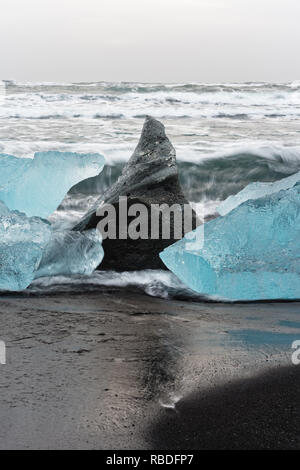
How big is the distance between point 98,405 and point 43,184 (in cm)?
245

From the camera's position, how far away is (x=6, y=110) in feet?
46.8

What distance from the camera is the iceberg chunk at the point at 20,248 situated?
9.45 ft

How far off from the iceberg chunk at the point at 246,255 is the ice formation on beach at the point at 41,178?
1.36 meters

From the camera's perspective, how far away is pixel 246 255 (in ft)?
9.29

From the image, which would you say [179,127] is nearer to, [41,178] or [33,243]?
[41,178]

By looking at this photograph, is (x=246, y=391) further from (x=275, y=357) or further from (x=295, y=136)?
(x=295, y=136)

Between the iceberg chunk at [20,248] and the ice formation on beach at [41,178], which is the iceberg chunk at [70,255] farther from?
the ice formation on beach at [41,178]

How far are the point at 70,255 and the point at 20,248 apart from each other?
12.0 inches

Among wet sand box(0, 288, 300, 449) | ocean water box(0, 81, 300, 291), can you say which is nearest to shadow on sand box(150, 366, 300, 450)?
wet sand box(0, 288, 300, 449)

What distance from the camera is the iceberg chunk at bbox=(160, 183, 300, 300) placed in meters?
2.79

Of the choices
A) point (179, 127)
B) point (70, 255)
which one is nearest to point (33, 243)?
point (70, 255)

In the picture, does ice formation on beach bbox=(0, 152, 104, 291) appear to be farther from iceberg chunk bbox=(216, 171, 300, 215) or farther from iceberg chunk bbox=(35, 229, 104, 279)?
iceberg chunk bbox=(216, 171, 300, 215)
